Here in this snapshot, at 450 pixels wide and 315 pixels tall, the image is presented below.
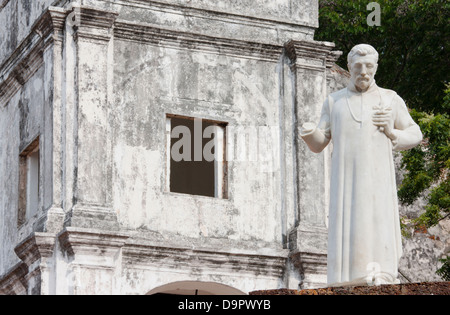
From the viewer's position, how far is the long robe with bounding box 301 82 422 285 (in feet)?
40.5

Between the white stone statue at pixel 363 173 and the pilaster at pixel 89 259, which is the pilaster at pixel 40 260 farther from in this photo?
the white stone statue at pixel 363 173

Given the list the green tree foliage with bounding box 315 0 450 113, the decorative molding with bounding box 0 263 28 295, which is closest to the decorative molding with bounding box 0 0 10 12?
the decorative molding with bounding box 0 263 28 295

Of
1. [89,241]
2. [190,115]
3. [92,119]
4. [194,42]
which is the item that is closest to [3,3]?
[194,42]

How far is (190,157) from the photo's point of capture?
63.5ft

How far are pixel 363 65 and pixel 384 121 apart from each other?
0.54 m

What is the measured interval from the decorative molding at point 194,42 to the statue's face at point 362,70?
652 cm

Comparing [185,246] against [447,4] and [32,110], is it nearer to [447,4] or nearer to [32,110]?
[32,110]

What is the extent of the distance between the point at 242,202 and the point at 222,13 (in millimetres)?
2612

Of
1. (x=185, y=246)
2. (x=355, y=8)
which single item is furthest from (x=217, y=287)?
(x=355, y=8)

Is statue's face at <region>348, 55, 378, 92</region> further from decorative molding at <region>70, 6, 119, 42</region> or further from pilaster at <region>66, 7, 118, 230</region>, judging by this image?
decorative molding at <region>70, 6, 119, 42</region>

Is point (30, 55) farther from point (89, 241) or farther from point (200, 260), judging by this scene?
point (200, 260)

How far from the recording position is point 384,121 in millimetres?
12734

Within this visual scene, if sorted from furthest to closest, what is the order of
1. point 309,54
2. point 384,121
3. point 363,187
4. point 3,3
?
point 3,3, point 309,54, point 384,121, point 363,187

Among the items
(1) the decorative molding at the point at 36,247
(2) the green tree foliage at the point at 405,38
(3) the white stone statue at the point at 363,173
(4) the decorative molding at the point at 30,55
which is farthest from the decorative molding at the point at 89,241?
(2) the green tree foliage at the point at 405,38
